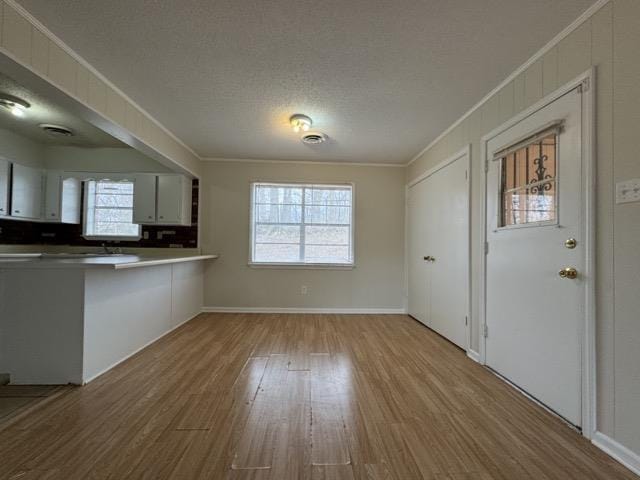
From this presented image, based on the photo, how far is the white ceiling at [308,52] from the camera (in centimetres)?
166

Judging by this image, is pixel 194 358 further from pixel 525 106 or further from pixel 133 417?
pixel 525 106

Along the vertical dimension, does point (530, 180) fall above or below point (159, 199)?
below

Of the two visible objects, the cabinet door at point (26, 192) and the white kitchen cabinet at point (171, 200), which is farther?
the white kitchen cabinet at point (171, 200)

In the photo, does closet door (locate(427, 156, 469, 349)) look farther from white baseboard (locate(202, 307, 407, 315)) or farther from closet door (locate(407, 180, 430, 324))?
white baseboard (locate(202, 307, 407, 315))

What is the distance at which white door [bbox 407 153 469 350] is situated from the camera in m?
2.94

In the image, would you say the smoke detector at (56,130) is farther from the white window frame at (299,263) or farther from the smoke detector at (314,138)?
the smoke detector at (314,138)

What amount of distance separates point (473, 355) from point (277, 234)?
3.04 m

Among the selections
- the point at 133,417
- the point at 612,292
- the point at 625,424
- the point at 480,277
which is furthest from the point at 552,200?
the point at 133,417

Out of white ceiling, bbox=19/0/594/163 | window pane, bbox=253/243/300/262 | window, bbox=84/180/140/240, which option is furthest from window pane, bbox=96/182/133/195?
window pane, bbox=253/243/300/262

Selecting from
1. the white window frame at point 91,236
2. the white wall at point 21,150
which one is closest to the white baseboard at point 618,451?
the white window frame at point 91,236

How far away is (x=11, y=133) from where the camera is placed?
12.3 ft

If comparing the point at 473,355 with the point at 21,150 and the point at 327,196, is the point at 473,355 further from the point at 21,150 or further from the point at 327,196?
the point at 21,150

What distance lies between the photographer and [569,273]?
66.2 inches

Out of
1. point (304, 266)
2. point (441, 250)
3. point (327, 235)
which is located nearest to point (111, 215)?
point (304, 266)
